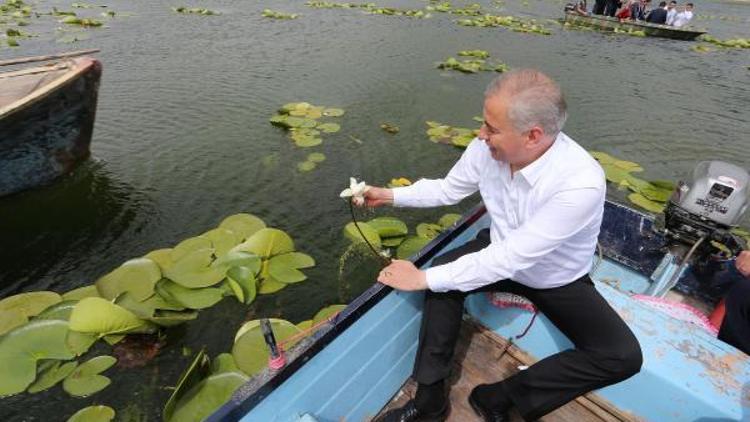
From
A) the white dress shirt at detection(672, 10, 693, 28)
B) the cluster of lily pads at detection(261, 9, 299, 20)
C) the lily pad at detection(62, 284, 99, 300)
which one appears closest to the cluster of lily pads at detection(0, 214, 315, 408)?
the lily pad at detection(62, 284, 99, 300)

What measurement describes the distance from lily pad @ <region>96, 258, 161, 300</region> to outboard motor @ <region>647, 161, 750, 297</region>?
→ 3929 mm

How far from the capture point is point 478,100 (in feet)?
29.9

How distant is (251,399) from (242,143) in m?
5.51

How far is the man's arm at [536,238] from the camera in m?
1.75

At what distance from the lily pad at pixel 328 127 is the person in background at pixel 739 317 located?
5.63 m

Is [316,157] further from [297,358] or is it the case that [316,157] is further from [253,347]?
[297,358]

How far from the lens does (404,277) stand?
204cm

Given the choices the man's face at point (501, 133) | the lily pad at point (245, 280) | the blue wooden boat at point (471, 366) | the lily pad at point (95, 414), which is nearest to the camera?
the man's face at point (501, 133)

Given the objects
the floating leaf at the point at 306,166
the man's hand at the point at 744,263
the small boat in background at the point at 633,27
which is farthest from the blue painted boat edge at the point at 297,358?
the small boat in background at the point at 633,27

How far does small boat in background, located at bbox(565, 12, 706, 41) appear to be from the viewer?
16719 mm

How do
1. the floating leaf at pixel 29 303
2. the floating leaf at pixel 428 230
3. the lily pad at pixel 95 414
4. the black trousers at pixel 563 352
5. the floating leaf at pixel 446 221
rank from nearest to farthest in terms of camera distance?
1. the black trousers at pixel 563 352
2. the lily pad at pixel 95 414
3. the floating leaf at pixel 29 303
4. the floating leaf at pixel 428 230
5. the floating leaf at pixel 446 221

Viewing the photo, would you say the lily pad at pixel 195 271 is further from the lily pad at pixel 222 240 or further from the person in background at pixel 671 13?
the person in background at pixel 671 13

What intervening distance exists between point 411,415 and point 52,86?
4.94 metres

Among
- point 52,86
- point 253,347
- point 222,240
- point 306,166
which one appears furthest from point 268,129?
point 253,347
